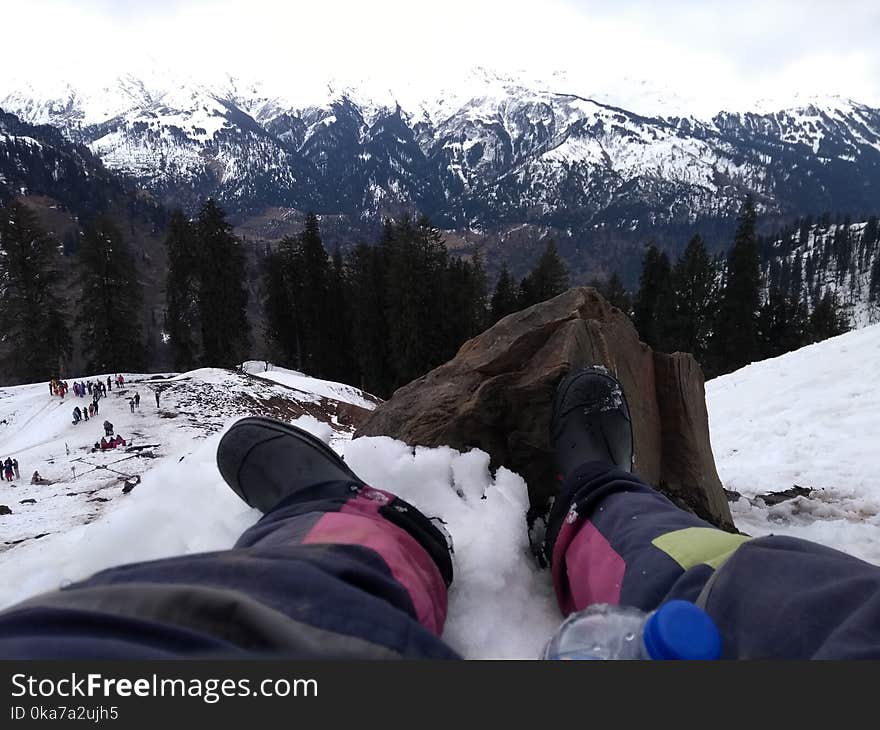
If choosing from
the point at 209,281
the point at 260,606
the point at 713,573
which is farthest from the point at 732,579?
the point at 209,281

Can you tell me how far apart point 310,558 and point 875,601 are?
50.4 inches

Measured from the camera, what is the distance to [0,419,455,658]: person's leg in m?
0.92

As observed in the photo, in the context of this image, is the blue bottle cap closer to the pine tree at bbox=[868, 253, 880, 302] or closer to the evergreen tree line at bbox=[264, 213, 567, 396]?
the evergreen tree line at bbox=[264, 213, 567, 396]

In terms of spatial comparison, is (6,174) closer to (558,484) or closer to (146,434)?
(146,434)

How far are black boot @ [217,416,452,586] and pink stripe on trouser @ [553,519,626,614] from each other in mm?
474

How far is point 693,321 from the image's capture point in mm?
27328

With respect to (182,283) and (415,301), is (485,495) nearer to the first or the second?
(415,301)

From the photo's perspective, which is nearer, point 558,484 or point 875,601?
point 875,601

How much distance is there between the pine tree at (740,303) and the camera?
82.4ft

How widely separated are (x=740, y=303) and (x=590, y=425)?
2711cm

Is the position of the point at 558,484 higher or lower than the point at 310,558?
lower

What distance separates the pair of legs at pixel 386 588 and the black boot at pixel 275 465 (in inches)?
8.9

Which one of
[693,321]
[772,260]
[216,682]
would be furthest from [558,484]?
[772,260]

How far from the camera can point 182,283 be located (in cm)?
2311
